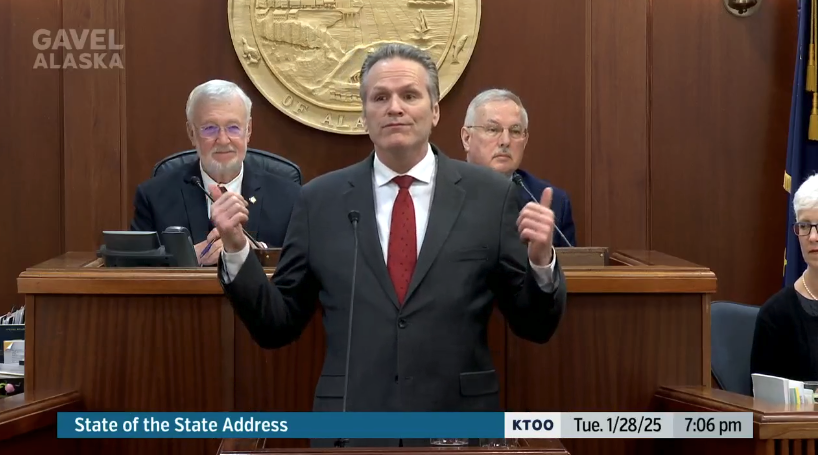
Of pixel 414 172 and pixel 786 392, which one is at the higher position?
pixel 414 172

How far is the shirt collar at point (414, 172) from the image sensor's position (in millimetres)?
2395

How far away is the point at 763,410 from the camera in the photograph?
234 centimetres

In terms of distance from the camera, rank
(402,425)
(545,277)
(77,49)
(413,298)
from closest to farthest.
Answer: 1. (402,425)
2. (545,277)
3. (413,298)
4. (77,49)

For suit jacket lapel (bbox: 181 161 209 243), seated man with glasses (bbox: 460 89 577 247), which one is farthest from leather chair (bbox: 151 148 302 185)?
seated man with glasses (bbox: 460 89 577 247)

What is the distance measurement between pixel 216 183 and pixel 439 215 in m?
1.39

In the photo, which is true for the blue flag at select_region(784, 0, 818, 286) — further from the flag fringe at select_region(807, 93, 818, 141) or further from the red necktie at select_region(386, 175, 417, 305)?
the red necktie at select_region(386, 175, 417, 305)

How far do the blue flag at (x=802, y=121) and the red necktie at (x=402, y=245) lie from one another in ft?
9.41

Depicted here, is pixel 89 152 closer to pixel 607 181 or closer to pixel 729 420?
pixel 607 181

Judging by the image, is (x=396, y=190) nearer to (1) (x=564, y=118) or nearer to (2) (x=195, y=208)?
(2) (x=195, y=208)

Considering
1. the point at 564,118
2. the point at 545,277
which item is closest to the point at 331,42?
the point at 564,118

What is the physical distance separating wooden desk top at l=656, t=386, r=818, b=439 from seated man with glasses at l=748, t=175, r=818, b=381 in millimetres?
454

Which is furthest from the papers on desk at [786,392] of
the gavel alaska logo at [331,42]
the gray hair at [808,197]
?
the gavel alaska logo at [331,42]

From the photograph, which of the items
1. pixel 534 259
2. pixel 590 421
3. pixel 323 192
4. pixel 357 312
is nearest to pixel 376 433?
pixel 357 312

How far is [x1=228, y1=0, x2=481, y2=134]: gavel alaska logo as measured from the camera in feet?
16.1
